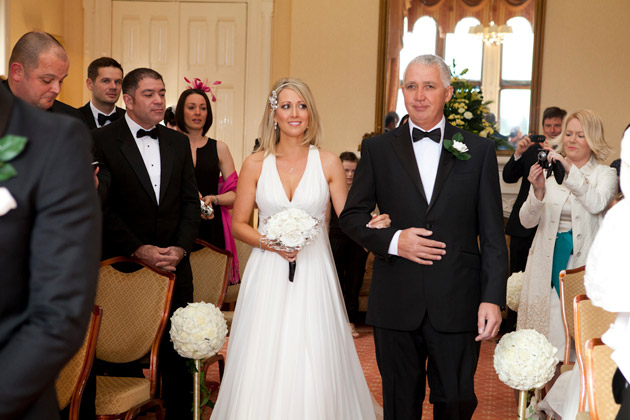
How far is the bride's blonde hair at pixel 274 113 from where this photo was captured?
3969 millimetres

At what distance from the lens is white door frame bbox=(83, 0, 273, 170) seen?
9.45 metres

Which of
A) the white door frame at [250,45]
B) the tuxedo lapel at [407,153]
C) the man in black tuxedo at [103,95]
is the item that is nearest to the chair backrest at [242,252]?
the man in black tuxedo at [103,95]

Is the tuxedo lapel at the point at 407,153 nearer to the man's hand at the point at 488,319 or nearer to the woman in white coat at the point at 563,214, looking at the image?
the man's hand at the point at 488,319

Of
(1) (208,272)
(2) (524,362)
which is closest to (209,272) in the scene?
(1) (208,272)

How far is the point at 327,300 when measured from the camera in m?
3.86

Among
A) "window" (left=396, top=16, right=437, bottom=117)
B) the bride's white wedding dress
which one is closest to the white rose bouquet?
the bride's white wedding dress

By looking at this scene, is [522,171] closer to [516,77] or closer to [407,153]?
[516,77]

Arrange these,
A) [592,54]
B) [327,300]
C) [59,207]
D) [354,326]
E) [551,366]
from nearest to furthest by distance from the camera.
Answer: [59,207] → [551,366] → [327,300] → [354,326] → [592,54]

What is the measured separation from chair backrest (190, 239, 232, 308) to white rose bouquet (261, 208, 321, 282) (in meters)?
1.12

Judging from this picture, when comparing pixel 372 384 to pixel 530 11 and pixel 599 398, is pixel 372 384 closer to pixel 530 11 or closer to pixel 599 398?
pixel 599 398

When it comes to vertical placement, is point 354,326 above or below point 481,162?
below

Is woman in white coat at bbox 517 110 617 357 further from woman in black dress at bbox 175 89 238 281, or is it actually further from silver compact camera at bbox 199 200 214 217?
woman in black dress at bbox 175 89 238 281

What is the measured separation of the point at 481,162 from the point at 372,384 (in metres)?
2.89

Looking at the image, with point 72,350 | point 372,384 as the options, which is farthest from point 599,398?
point 372,384
